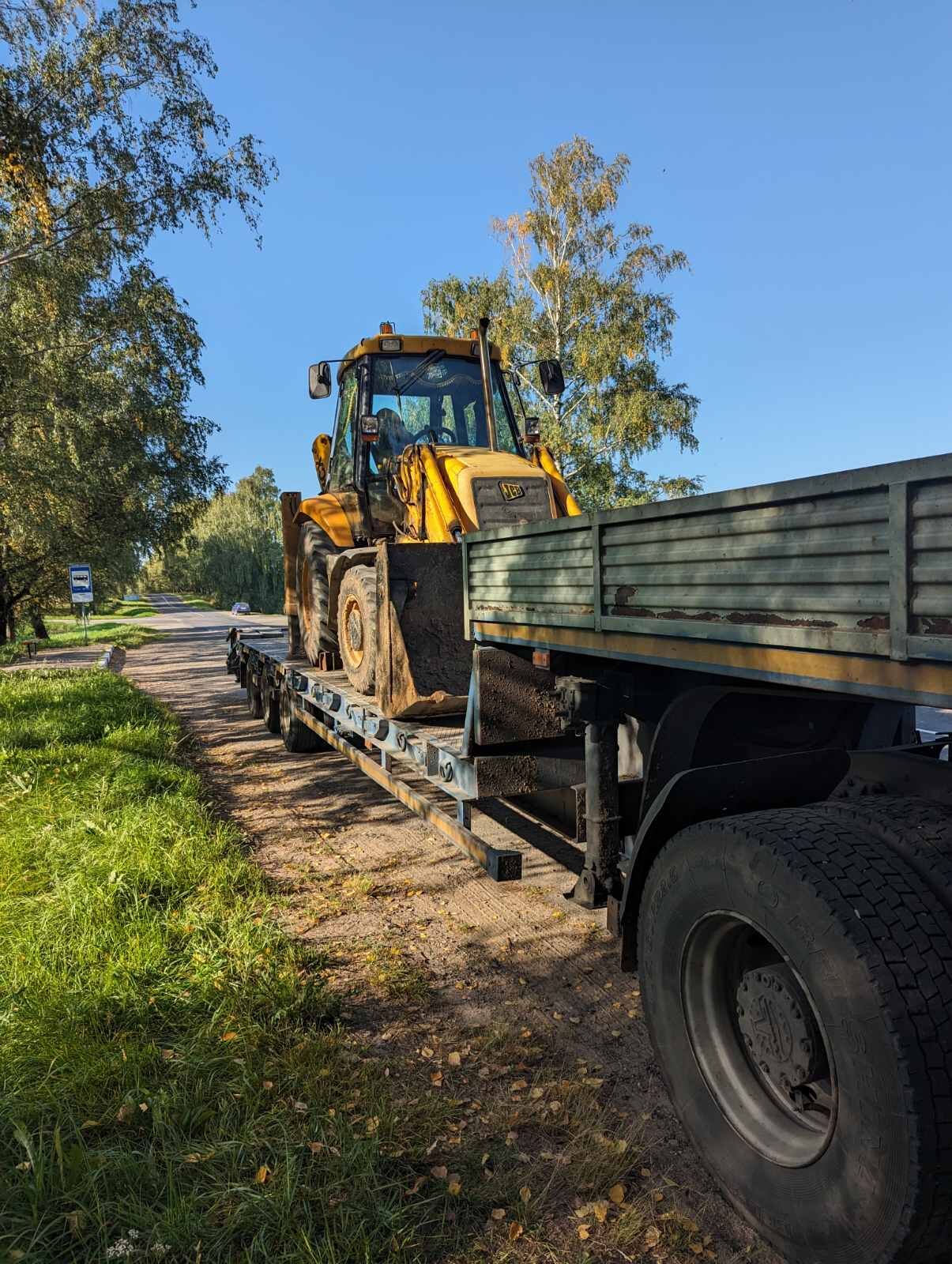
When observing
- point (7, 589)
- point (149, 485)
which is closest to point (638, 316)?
point (149, 485)

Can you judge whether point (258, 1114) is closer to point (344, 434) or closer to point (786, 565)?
point (786, 565)

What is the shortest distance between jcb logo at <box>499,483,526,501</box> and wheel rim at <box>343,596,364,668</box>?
1.34 meters

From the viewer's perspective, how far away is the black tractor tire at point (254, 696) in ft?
Result: 35.7

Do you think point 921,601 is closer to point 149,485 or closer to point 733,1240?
point 733,1240

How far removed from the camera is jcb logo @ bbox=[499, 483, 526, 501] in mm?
5859

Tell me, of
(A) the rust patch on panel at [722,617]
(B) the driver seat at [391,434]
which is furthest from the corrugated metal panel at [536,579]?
(B) the driver seat at [391,434]

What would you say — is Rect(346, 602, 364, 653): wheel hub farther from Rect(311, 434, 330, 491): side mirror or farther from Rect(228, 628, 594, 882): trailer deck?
Rect(311, 434, 330, 491): side mirror

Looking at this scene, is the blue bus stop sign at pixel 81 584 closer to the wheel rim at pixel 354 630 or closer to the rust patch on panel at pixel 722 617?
the wheel rim at pixel 354 630

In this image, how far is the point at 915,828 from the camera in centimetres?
205

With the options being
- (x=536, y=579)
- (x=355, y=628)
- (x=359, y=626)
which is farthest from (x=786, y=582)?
(x=355, y=628)

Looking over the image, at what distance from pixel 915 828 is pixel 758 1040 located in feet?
2.43

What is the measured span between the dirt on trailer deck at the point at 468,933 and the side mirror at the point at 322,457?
121 inches

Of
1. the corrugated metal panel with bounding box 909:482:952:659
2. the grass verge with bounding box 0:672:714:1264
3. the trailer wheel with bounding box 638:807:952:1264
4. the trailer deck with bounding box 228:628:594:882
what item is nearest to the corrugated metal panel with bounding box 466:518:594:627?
the trailer deck with bounding box 228:628:594:882

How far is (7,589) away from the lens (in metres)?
26.0
